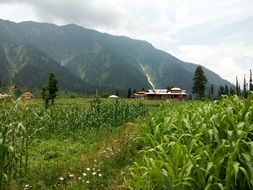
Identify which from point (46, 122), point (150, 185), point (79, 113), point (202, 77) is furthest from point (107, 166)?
point (202, 77)

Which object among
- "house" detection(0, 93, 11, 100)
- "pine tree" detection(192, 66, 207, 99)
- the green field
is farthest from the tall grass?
"pine tree" detection(192, 66, 207, 99)

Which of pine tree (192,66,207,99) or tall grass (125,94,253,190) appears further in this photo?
pine tree (192,66,207,99)

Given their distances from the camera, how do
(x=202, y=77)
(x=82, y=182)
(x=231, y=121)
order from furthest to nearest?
(x=202, y=77) → (x=82, y=182) → (x=231, y=121)

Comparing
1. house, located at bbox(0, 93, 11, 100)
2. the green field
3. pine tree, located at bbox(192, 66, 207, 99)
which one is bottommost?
the green field

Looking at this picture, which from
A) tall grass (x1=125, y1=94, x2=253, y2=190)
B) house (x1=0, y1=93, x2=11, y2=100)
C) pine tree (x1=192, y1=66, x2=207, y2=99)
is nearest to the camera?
tall grass (x1=125, y1=94, x2=253, y2=190)

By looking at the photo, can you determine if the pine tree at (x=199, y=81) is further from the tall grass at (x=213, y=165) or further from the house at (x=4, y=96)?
the tall grass at (x=213, y=165)

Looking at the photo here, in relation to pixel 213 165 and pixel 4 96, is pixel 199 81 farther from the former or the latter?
pixel 213 165

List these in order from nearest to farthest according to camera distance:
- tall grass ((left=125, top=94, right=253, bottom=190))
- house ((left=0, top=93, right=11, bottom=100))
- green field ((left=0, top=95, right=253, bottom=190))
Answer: tall grass ((left=125, top=94, right=253, bottom=190)) < green field ((left=0, top=95, right=253, bottom=190)) < house ((left=0, top=93, right=11, bottom=100))

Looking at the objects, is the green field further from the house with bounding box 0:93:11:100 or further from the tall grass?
the house with bounding box 0:93:11:100

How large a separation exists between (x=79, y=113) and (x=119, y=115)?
2.64m

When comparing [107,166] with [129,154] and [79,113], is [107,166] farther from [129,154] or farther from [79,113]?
[79,113]

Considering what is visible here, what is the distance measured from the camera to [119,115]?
2456 cm

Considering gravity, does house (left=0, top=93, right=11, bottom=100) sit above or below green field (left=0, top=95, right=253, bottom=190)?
above

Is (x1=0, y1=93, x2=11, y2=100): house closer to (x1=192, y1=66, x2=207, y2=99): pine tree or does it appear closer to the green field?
the green field
